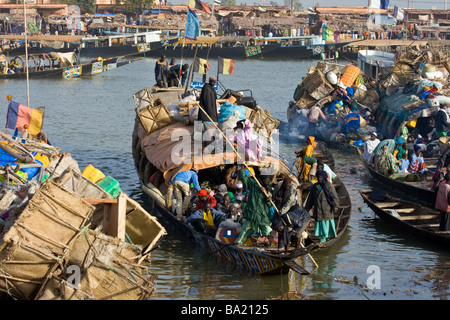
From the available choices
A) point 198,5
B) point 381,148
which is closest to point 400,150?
point 381,148

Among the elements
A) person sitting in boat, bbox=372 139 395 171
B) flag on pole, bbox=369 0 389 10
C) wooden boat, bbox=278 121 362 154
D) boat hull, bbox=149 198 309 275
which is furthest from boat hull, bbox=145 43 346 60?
boat hull, bbox=149 198 309 275

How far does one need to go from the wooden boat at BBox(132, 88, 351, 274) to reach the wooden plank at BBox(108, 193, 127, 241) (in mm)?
1849

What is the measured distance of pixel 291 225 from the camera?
874 cm

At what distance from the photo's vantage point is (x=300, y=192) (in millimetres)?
10578

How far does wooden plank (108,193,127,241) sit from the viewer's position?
7973 mm

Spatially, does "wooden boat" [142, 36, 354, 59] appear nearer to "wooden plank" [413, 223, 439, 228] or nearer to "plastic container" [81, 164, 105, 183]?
"wooden plank" [413, 223, 439, 228]

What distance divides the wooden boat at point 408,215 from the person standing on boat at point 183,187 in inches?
135

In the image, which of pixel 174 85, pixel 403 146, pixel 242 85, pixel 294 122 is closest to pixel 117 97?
pixel 242 85

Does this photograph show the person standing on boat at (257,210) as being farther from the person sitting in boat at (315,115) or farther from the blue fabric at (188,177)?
the person sitting in boat at (315,115)

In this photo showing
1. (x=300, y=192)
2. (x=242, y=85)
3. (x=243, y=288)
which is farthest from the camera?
(x=242, y=85)

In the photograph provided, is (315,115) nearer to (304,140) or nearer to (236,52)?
(304,140)

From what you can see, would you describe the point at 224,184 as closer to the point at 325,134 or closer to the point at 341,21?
the point at 325,134

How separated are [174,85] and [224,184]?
19.9 feet
